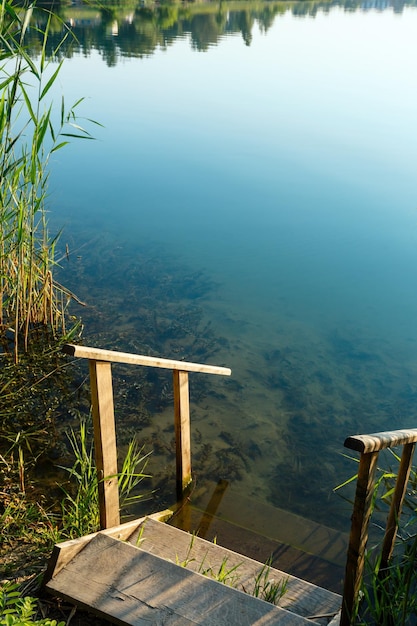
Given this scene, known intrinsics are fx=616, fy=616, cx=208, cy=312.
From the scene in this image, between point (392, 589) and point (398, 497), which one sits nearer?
point (398, 497)

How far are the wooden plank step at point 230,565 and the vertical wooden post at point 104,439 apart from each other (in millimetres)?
163

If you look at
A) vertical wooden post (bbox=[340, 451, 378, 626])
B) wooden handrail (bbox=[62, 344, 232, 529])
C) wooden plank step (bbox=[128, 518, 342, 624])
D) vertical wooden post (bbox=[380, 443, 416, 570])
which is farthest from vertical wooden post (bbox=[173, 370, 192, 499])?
vertical wooden post (bbox=[340, 451, 378, 626])

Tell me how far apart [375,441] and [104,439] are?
47.1 inches

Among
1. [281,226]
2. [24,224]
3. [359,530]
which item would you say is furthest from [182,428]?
[281,226]

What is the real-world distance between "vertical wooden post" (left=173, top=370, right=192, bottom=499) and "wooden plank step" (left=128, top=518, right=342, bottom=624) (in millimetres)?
619

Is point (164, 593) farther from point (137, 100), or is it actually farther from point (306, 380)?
point (137, 100)

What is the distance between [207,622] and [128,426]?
6.92ft

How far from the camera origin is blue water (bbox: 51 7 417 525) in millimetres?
4250

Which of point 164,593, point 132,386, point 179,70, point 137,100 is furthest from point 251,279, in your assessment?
point 179,70

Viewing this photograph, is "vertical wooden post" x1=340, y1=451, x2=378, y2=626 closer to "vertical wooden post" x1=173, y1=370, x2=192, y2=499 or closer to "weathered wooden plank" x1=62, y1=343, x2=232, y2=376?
"weathered wooden plank" x1=62, y1=343, x2=232, y2=376

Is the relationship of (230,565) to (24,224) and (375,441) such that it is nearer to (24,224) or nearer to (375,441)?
(375,441)

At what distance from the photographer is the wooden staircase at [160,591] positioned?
1967mm

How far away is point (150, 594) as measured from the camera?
2045 millimetres

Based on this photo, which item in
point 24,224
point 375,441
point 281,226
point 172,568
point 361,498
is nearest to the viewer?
point 375,441
